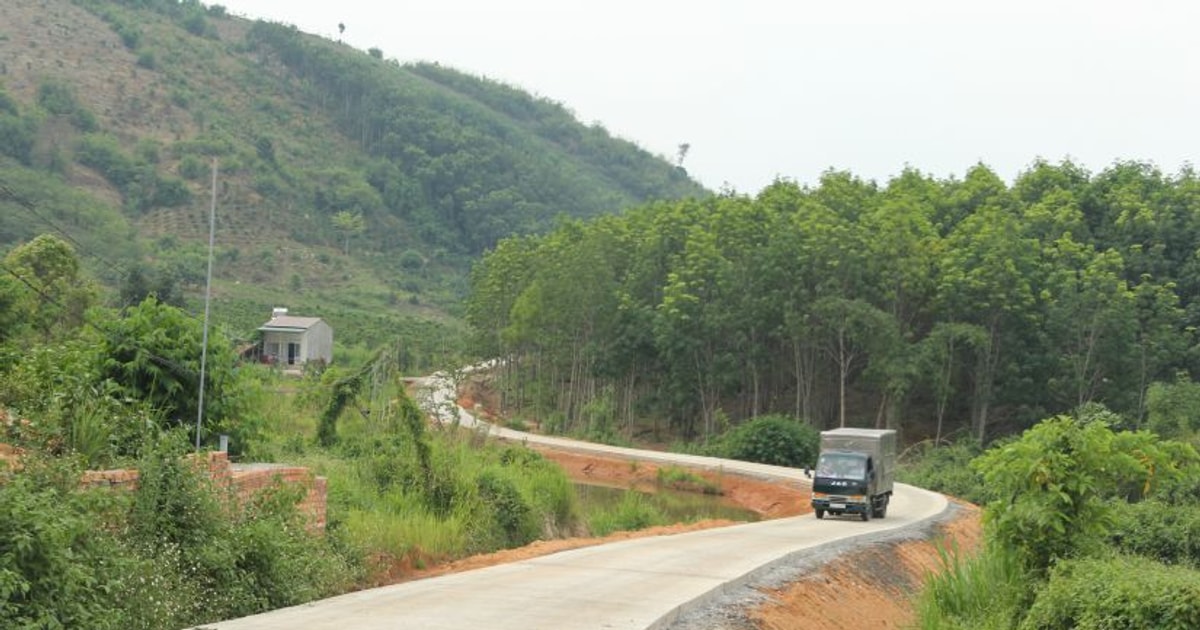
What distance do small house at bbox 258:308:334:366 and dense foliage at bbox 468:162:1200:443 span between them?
16.6 metres

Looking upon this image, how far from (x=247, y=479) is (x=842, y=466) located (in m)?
22.6

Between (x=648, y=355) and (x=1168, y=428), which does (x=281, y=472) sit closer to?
(x=1168, y=428)

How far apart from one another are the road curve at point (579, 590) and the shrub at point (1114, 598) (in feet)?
14.8

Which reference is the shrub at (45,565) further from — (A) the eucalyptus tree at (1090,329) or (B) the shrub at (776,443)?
(A) the eucalyptus tree at (1090,329)

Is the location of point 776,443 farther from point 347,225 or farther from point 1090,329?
point 347,225

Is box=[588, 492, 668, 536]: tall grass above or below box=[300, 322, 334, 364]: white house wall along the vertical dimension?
below

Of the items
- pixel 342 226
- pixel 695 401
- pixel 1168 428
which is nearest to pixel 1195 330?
pixel 1168 428

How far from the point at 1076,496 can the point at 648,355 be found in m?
55.5

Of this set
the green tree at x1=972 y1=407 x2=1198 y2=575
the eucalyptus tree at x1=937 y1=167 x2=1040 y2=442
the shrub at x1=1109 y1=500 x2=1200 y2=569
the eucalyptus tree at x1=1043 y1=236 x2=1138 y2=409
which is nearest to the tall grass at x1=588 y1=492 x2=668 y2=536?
the shrub at x1=1109 y1=500 x2=1200 y2=569

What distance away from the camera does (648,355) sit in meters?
72.7

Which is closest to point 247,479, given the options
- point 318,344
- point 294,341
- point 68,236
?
point 294,341

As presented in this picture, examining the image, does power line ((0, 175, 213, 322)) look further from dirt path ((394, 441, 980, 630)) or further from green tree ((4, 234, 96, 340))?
dirt path ((394, 441, 980, 630))

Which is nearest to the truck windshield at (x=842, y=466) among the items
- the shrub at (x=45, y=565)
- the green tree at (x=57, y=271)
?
the shrub at (x=45, y=565)

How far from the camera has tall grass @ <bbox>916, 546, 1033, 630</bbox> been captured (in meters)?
17.4
